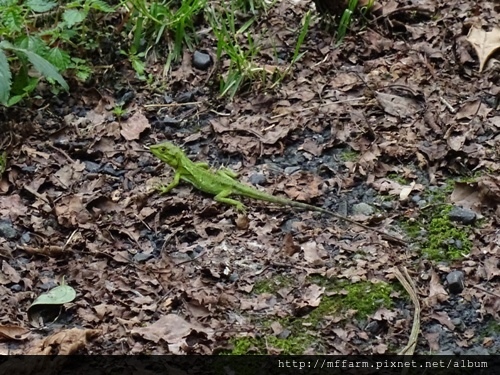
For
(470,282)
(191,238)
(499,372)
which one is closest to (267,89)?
(191,238)

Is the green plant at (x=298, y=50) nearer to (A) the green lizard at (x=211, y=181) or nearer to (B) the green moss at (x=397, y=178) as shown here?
(A) the green lizard at (x=211, y=181)

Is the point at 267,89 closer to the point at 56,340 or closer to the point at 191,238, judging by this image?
the point at 191,238

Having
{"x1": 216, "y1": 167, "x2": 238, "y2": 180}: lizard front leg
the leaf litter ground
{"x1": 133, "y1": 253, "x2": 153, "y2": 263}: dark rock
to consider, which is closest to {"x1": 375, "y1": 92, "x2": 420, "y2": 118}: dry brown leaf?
the leaf litter ground

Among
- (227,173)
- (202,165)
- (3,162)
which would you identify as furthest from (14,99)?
(227,173)

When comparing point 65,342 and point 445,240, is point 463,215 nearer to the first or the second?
point 445,240

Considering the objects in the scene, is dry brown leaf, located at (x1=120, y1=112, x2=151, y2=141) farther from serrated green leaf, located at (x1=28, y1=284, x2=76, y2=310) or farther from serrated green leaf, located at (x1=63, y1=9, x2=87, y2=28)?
serrated green leaf, located at (x1=28, y1=284, x2=76, y2=310)
